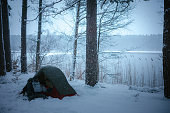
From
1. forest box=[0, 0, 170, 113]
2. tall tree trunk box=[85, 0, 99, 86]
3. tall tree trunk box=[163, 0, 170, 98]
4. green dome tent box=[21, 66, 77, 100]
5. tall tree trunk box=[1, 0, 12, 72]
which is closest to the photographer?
forest box=[0, 0, 170, 113]

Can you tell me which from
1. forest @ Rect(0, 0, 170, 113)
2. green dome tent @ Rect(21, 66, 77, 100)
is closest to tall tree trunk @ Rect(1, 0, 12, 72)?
forest @ Rect(0, 0, 170, 113)

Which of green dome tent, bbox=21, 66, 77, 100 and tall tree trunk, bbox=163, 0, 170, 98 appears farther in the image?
green dome tent, bbox=21, 66, 77, 100

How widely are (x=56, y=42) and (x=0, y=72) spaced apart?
14.7ft

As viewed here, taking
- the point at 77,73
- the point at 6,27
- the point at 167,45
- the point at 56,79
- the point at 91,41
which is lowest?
the point at 77,73

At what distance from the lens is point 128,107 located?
2.75 meters

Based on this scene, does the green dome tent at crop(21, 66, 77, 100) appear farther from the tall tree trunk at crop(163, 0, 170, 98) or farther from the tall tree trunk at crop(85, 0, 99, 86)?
the tall tree trunk at crop(163, 0, 170, 98)

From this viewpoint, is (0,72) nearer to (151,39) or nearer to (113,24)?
(113,24)

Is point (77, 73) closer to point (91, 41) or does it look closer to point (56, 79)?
point (91, 41)

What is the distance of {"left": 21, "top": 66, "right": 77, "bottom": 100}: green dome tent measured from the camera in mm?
3227

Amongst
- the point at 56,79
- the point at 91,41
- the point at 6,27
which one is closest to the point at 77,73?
the point at 91,41

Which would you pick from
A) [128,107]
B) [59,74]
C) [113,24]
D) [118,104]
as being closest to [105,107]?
[118,104]

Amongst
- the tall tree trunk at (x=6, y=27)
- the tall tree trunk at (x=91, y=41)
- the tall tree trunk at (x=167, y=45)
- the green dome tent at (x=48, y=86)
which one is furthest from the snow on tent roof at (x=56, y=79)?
the tall tree trunk at (x=6, y=27)

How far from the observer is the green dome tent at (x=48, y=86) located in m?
3.23

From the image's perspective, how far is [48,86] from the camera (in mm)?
3381
